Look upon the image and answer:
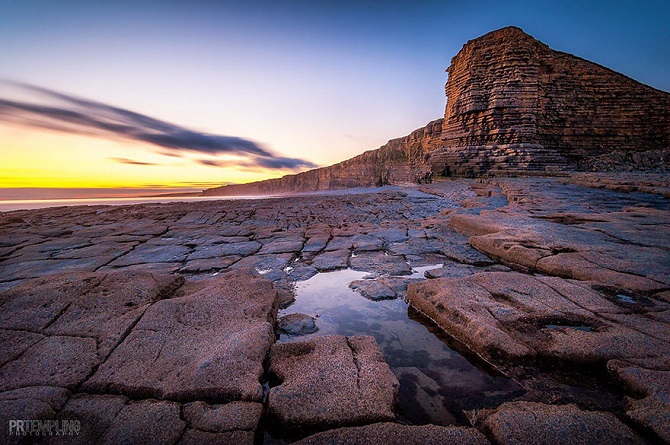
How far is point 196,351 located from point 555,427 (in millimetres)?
1618

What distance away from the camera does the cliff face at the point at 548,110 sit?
14305mm

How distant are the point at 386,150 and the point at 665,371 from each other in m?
29.4

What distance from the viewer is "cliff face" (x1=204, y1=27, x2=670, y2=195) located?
1419 centimetres

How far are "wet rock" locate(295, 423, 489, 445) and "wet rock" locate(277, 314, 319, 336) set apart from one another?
963 mm

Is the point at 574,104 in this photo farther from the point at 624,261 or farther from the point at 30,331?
the point at 30,331

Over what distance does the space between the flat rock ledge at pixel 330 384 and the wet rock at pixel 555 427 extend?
0.40 meters

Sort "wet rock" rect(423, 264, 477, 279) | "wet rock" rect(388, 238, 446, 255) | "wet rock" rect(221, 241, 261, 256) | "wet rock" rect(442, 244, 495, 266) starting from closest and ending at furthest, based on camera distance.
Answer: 1. "wet rock" rect(423, 264, 477, 279)
2. "wet rock" rect(442, 244, 495, 266)
3. "wet rock" rect(388, 238, 446, 255)
4. "wet rock" rect(221, 241, 261, 256)

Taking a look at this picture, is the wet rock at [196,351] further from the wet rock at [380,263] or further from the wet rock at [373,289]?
the wet rock at [380,263]

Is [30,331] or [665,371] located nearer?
[665,371]

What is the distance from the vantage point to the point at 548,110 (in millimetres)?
14789

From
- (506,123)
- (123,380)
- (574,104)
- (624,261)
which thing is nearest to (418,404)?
(123,380)

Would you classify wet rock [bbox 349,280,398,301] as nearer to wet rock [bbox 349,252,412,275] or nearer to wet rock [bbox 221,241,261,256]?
wet rock [bbox 349,252,412,275]

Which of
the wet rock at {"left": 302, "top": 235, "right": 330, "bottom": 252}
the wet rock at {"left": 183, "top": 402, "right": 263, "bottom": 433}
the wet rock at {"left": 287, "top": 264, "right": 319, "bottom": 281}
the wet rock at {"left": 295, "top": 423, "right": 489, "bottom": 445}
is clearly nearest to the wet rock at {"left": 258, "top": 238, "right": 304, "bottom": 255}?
the wet rock at {"left": 302, "top": 235, "right": 330, "bottom": 252}

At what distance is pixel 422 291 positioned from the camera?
2.24 m
